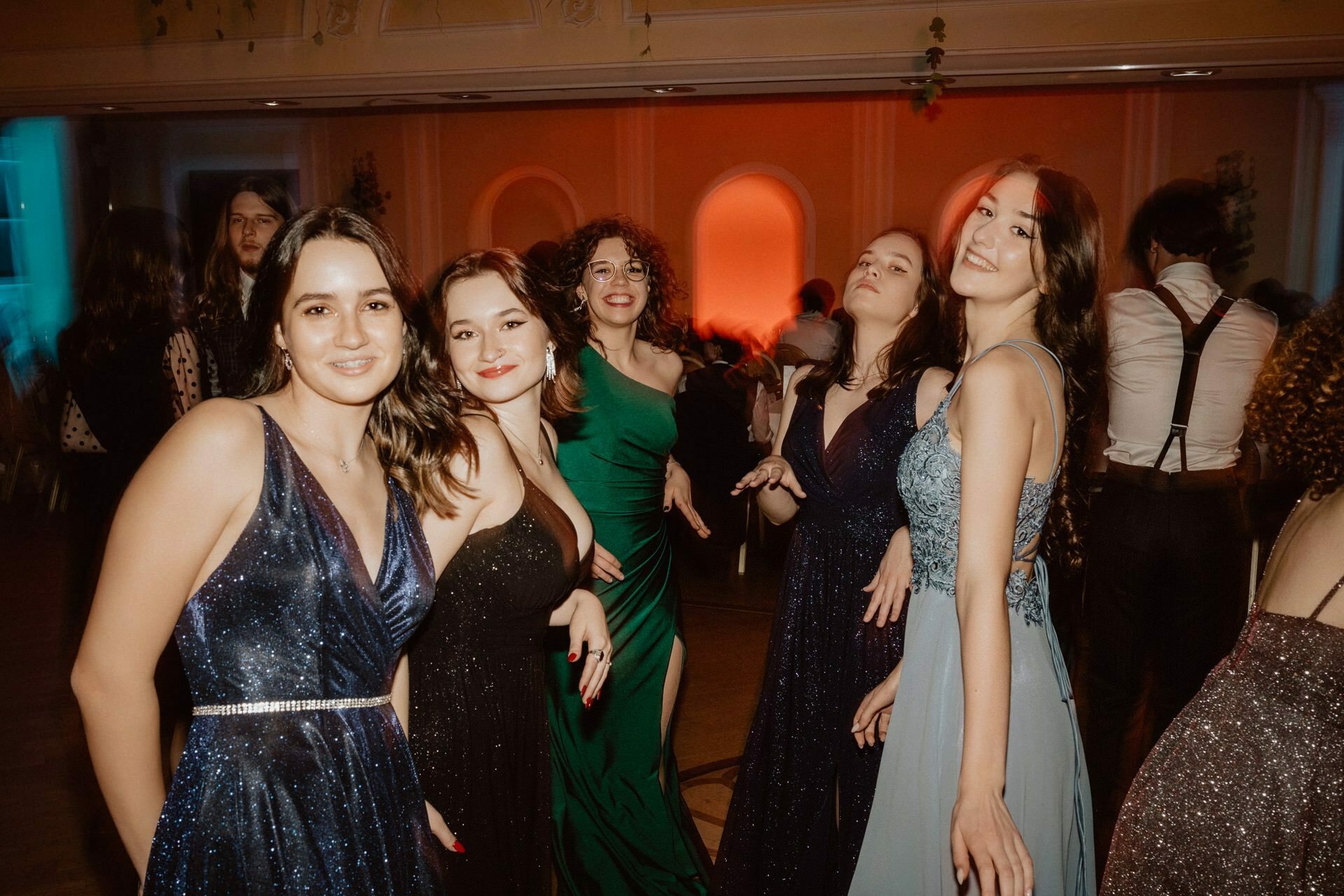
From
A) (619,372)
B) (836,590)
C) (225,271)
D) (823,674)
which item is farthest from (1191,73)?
(225,271)

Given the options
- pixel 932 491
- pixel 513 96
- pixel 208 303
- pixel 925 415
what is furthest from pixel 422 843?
pixel 513 96

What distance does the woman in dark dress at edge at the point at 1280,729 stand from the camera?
141 cm

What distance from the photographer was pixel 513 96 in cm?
660

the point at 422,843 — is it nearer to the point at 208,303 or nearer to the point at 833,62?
the point at 208,303

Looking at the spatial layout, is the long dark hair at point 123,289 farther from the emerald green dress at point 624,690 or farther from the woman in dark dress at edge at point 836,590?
the woman in dark dress at edge at point 836,590

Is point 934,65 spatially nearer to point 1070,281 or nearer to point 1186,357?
point 1186,357

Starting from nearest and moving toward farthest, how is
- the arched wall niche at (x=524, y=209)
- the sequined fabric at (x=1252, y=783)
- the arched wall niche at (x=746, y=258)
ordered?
the sequined fabric at (x=1252, y=783) < the arched wall niche at (x=746, y=258) < the arched wall niche at (x=524, y=209)

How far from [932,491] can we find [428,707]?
1.01 m

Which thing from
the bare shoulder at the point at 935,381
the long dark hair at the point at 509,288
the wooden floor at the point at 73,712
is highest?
the long dark hair at the point at 509,288

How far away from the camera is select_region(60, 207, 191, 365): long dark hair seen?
2779mm

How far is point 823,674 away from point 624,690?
0.58m

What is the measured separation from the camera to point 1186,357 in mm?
3170

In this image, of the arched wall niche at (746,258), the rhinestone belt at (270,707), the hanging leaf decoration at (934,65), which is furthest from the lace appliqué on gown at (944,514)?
the arched wall niche at (746,258)

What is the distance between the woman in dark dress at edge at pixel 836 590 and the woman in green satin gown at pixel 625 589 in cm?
25
